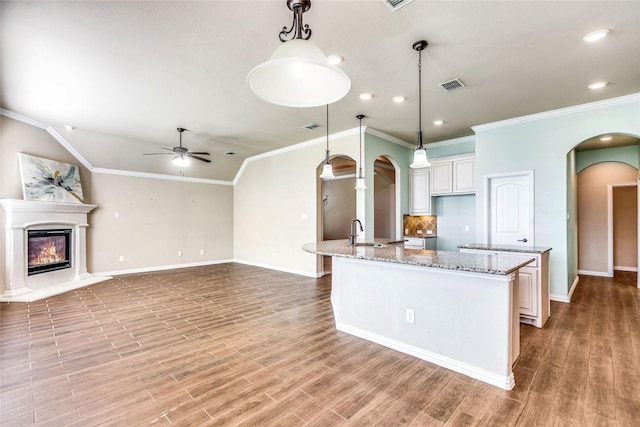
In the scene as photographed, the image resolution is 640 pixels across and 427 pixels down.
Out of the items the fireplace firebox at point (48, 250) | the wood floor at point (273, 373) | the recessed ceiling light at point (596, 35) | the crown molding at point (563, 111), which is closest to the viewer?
the wood floor at point (273, 373)

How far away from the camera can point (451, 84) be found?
141 inches

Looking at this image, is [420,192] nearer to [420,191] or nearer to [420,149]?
[420,191]

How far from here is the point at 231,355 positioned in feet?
9.35

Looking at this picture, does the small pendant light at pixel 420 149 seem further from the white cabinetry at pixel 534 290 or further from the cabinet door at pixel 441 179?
the cabinet door at pixel 441 179

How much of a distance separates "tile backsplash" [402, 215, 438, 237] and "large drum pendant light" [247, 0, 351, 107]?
5.40 m

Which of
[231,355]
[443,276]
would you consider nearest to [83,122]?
[231,355]

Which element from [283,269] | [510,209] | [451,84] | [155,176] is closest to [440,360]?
[451,84]

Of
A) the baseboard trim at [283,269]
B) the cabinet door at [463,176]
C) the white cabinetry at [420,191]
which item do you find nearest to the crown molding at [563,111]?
the cabinet door at [463,176]

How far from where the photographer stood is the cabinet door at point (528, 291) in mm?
3535

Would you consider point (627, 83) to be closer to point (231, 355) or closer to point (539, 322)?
point (539, 322)

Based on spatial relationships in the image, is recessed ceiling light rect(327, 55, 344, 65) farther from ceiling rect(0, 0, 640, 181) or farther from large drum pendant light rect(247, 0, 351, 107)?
large drum pendant light rect(247, 0, 351, 107)

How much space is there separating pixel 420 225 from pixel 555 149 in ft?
9.84

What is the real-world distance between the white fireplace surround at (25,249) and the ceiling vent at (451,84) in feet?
22.6

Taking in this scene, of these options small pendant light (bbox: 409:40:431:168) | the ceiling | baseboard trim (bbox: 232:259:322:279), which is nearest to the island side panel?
small pendant light (bbox: 409:40:431:168)
